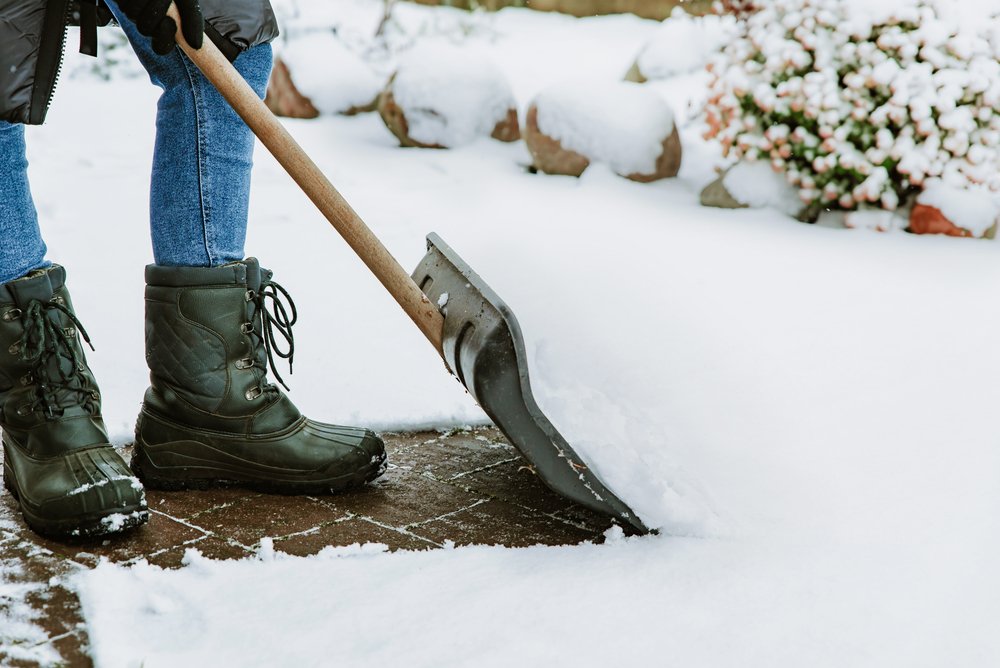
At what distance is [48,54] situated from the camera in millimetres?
1602

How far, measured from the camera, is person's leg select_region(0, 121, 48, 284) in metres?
1.68

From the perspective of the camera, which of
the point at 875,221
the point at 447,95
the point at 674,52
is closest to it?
the point at 875,221

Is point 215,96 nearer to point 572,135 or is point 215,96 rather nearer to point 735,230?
point 735,230

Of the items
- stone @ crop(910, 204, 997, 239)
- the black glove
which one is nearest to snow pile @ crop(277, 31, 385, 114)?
stone @ crop(910, 204, 997, 239)

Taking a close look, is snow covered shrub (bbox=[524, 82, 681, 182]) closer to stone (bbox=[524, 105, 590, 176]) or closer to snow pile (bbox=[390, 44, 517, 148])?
stone (bbox=[524, 105, 590, 176])

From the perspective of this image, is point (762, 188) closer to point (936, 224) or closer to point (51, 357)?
point (936, 224)

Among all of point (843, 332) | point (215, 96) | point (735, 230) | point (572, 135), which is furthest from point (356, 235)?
point (572, 135)

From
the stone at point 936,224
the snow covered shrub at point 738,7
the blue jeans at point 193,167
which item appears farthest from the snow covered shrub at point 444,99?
the blue jeans at point 193,167

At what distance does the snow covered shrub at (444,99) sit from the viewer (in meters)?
5.88

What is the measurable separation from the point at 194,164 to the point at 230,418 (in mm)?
474

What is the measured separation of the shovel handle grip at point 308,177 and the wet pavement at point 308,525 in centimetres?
33

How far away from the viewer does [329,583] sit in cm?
157

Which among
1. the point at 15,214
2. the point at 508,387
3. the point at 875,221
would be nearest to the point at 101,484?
the point at 15,214

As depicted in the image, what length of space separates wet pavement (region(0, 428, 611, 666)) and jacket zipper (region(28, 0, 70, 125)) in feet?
2.27
